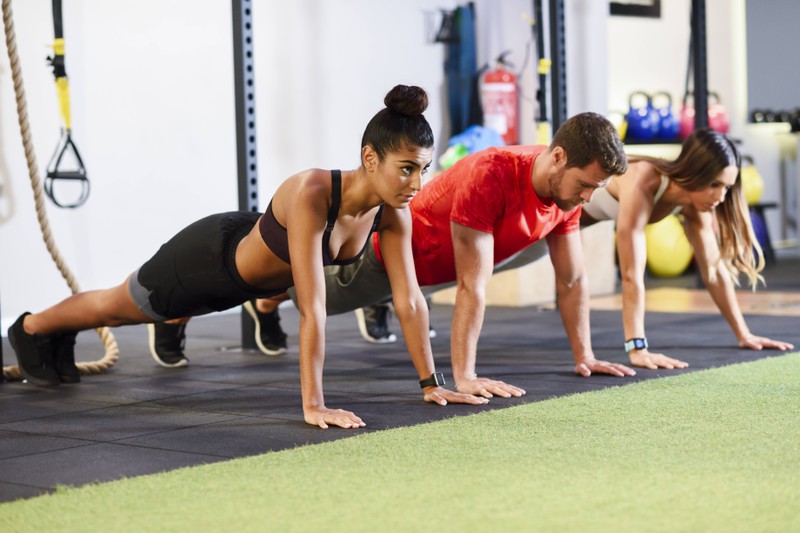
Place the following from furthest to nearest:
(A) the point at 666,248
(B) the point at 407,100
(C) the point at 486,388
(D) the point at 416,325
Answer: (A) the point at 666,248 → (C) the point at 486,388 → (D) the point at 416,325 → (B) the point at 407,100

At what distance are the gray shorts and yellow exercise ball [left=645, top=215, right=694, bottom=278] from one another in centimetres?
434

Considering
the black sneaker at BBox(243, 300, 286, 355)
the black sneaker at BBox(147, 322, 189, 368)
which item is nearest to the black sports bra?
the black sneaker at BBox(147, 322, 189, 368)

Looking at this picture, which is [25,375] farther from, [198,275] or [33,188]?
[198,275]

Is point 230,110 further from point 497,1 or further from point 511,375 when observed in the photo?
point 511,375

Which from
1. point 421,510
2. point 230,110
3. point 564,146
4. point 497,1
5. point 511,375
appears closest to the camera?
point 421,510

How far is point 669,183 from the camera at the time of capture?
145 inches

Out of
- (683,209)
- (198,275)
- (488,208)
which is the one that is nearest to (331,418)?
(198,275)

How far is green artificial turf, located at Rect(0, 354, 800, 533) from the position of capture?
1789 mm

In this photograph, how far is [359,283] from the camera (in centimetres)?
355

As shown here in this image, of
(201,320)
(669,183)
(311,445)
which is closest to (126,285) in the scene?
(311,445)

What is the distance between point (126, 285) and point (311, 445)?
103 cm

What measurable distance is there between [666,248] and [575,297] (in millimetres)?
4641

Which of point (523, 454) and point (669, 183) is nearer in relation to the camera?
point (523, 454)

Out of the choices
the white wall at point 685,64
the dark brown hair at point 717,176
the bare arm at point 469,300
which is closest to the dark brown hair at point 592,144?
the bare arm at point 469,300
